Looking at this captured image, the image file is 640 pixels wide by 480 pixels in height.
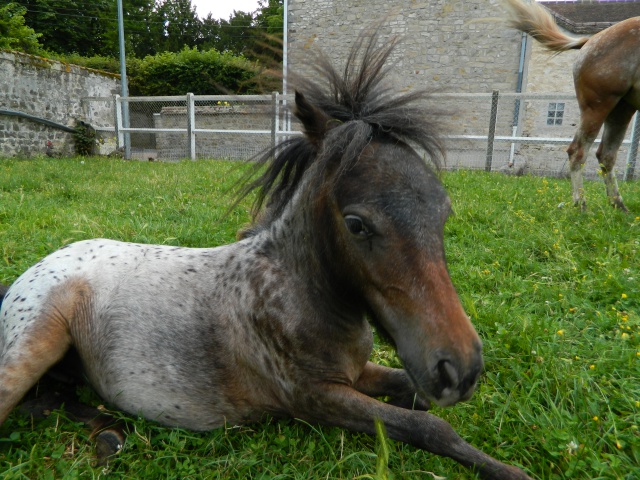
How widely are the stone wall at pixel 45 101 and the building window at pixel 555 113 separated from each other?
53.0 ft

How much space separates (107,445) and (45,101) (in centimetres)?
1594

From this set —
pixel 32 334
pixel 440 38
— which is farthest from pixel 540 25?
pixel 440 38

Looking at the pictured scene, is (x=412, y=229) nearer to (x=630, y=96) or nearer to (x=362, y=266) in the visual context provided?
(x=362, y=266)

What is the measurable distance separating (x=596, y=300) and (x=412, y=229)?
237cm

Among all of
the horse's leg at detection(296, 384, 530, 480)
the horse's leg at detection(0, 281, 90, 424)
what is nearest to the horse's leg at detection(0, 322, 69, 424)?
the horse's leg at detection(0, 281, 90, 424)

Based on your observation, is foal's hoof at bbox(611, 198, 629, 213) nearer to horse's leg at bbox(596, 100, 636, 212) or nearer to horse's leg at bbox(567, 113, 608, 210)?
horse's leg at bbox(567, 113, 608, 210)

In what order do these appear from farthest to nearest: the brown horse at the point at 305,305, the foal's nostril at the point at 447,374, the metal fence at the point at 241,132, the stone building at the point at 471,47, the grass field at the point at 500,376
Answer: the stone building at the point at 471,47
the metal fence at the point at 241,132
the grass field at the point at 500,376
the brown horse at the point at 305,305
the foal's nostril at the point at 447,374

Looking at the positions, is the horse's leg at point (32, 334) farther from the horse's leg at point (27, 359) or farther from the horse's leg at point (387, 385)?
the horse's leg at point (387, 385)

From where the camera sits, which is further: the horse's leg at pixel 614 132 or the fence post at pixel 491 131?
the fence post at pixel 491 131

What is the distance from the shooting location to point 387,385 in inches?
97.4

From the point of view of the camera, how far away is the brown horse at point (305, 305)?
5.83 ft

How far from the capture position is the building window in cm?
1758

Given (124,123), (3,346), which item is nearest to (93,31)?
(124,123)

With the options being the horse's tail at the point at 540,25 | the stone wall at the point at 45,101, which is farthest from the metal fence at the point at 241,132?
the horse's tail at the point at 540,25
